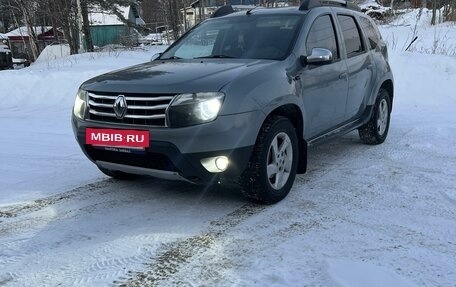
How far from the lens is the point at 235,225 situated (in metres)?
3.81

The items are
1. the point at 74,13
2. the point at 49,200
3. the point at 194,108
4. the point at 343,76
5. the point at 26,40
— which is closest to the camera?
the point at 194,108

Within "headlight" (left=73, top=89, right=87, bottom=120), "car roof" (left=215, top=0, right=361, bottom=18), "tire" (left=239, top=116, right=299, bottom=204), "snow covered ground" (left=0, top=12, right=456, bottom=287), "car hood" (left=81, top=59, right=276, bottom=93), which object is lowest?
"snow covered ground" (left=0, top=12, right=456, bottom=287)

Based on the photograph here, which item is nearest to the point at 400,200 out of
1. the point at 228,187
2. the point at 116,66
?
the point at 228,187

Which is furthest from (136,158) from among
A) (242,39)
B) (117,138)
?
(242,39)

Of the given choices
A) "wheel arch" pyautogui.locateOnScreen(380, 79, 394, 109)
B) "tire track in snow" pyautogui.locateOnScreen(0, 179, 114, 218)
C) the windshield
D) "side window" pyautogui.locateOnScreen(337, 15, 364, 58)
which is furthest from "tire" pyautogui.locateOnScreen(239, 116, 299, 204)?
"wheel arch" pyautogui.locateOnScreen(380, 79, 394, 109)

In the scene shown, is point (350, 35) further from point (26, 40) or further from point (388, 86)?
point (26, 40)

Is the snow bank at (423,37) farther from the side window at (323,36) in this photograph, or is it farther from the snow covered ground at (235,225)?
the snow covered ground at (235,225)

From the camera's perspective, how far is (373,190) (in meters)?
4.68

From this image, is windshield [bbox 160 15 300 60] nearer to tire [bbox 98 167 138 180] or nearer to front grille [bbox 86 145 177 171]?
tire [bbox 98 167 138 180]

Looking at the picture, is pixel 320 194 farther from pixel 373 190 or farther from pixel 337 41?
pixel 337 41

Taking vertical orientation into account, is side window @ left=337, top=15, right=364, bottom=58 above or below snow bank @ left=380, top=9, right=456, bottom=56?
above

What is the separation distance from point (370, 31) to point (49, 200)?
440 centimetres

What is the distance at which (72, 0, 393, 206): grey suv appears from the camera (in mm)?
3742

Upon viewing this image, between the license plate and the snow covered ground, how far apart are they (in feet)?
1.94
